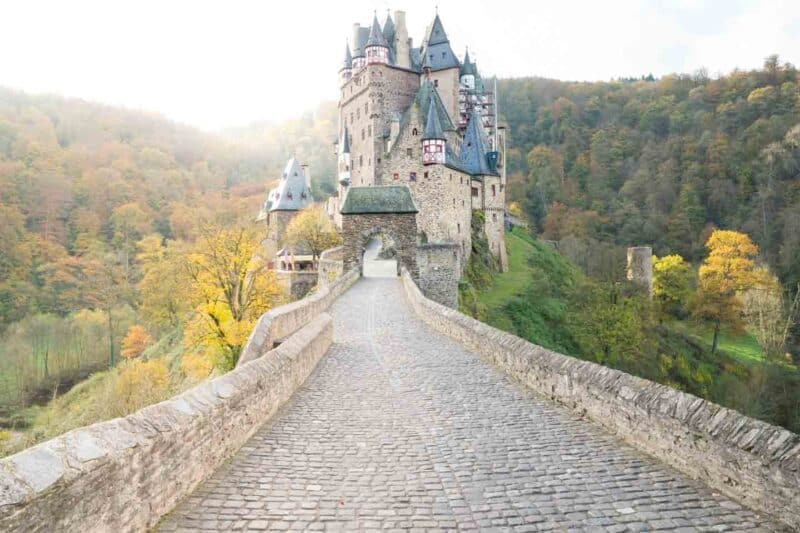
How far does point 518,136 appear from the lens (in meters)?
100

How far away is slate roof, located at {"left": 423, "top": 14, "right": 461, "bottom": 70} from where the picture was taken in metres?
45.8

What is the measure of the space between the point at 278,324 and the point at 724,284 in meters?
39.0

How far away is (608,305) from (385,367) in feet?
66.7

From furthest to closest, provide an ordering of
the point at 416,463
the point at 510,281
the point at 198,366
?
the point at 510,281 → the point at 198,366 → the point at 416,463

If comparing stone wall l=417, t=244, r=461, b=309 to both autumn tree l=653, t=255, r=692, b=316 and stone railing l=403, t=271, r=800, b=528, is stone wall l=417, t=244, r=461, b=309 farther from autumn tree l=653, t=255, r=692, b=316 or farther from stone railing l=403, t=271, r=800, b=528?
autumn tree l=653, t=255, r=692, b=316

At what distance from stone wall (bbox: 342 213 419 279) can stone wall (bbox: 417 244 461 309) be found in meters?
0.64

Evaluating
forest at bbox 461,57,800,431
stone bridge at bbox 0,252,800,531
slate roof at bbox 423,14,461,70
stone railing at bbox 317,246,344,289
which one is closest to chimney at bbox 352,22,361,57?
slate roof at bbox 423,14,461,70

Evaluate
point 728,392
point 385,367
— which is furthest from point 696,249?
point 385,367

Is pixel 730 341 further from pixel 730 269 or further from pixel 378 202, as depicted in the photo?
pixel 378 202

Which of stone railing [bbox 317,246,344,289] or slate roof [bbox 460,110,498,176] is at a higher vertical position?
slate roof [bbox 460,110,498,176]

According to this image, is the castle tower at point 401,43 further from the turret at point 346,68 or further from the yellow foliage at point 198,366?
the yellow foliage at point 198,366

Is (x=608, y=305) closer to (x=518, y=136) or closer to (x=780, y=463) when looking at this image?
(x=780, y=463)

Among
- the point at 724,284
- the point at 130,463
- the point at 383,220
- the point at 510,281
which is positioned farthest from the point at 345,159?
the point at 130,463

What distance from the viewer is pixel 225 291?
24000mm
